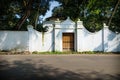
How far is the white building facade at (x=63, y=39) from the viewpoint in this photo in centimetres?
2805

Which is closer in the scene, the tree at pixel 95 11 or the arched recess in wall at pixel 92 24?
the arched recess in wall at pixel 92 24

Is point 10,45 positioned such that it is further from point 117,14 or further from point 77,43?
point 117,14

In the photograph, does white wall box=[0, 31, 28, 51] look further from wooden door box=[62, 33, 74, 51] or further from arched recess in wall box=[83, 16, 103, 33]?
arched recess in wall box=[83, 16, 103, 33]

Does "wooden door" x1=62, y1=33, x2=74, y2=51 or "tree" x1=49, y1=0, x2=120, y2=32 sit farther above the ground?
"tree" x1=49, y1=0, x2=120, y2=32

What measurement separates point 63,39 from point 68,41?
1.78 ft

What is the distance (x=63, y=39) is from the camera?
93.8 feet

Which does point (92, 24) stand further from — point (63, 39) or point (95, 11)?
point (95, 11)

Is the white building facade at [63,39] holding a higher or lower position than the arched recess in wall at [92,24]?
lower

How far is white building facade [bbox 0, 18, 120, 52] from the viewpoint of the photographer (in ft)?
92.0

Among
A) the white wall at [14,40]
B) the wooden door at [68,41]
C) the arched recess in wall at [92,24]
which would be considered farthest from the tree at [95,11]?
the white wall at [14,40]

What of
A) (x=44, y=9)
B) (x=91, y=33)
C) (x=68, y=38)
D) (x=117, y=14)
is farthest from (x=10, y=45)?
(x=117, y=14)

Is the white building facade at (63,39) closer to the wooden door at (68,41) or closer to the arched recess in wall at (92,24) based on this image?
the wooden door at (68,41)

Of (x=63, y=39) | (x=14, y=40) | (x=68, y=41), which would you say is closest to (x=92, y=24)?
(x=68, y=41)

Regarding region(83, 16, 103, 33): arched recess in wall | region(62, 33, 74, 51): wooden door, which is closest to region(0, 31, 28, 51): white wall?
region(62, 33, 74, 51): wooden door
